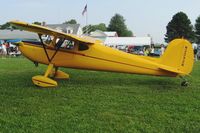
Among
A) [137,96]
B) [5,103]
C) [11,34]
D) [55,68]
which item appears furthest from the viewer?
[11,34]

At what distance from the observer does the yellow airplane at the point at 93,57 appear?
10.5 m

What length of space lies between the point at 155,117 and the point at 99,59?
4.51 meters

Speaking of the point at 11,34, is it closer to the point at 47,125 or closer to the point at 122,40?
the point at 122,40

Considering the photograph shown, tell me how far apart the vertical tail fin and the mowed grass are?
661 millimetres

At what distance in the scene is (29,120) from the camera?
20.8 feet

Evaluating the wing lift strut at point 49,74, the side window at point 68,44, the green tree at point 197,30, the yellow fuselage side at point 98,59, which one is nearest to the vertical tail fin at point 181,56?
the yellow fuselage side at point 98,59

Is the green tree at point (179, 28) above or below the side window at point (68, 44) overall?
above

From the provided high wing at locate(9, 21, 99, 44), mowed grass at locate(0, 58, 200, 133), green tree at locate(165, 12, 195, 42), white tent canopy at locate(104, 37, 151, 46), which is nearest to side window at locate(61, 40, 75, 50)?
high wing at locate(9, 21, 99, 44)

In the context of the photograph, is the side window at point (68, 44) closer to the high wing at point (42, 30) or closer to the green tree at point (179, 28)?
the high wing at point (42, 30)

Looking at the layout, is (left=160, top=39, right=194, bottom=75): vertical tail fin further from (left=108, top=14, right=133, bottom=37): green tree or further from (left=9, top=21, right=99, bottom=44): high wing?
(left=108, top=14, right=133, bottom=37): green tree

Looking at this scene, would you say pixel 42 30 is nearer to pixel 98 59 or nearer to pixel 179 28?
pixel 98 59

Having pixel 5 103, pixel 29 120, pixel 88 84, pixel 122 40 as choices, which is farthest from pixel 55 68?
pixel 122 40

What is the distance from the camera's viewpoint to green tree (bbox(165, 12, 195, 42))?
80.8 metres

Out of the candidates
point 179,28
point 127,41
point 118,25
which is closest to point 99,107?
point 127,41
